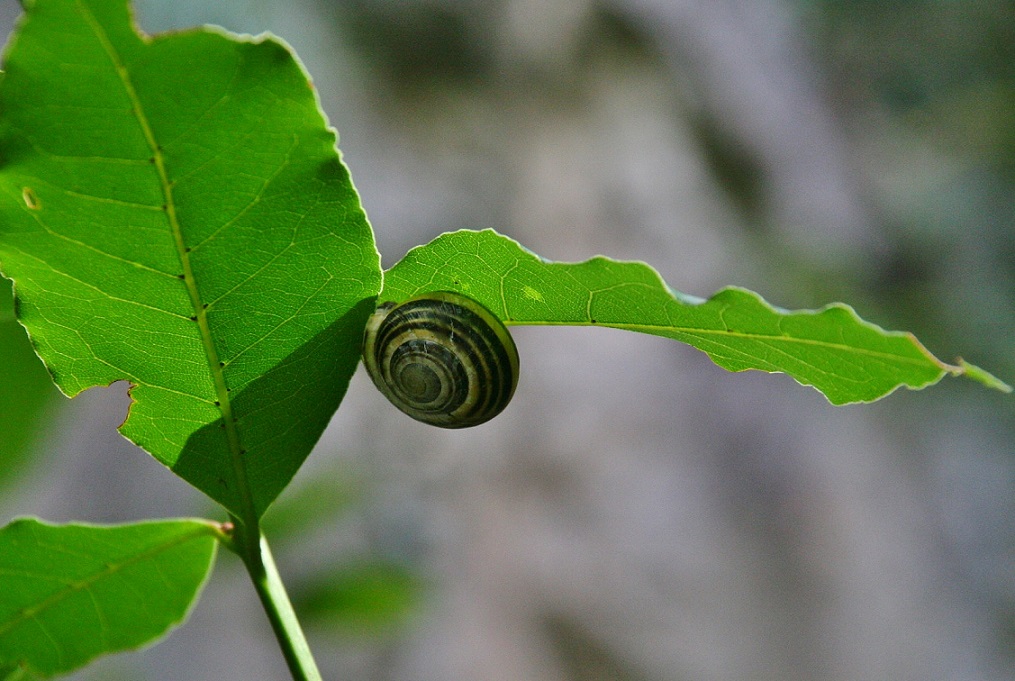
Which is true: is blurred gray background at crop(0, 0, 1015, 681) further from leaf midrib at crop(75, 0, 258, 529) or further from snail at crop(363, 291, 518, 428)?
leaf midrib at crop(75, 0, 258, 529)

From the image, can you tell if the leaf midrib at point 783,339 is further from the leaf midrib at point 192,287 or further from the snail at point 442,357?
the leaf midrib at point 192,287

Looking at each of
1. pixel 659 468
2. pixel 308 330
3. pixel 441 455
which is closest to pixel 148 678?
pixel 441 455

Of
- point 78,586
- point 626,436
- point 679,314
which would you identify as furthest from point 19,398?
point 626,436

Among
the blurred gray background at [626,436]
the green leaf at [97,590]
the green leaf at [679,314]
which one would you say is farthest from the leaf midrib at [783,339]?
the blurred gray background at [626,436]

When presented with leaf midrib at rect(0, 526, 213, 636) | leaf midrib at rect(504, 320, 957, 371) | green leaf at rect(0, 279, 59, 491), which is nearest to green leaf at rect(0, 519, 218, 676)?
leaf midrib at rect(0, 526, 213, 636)

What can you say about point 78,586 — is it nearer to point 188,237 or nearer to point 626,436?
point 188,237
